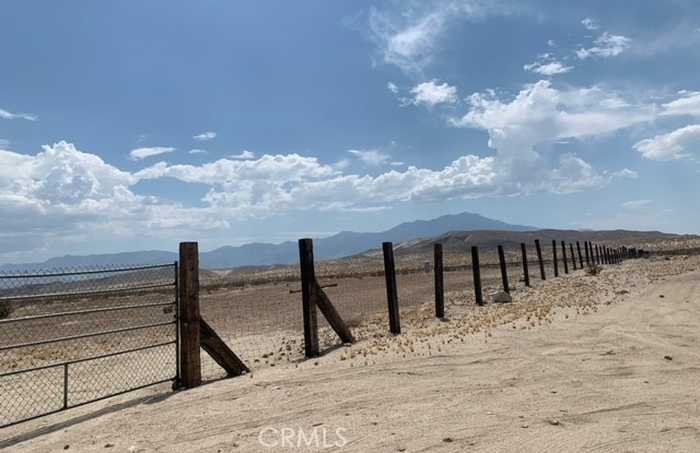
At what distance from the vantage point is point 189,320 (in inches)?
316

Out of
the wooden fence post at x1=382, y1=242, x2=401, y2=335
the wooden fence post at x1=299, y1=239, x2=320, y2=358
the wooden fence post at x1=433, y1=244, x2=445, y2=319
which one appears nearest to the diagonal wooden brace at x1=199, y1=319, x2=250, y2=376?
the wooden fence post at x1=299, y1=239, x2=320, y2=358

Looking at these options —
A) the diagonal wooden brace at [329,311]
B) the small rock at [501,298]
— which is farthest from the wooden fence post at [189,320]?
A: the small rock at [501,298]

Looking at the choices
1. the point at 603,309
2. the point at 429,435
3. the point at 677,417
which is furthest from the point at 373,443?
the point at 603,309

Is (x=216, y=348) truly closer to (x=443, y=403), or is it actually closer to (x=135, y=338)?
(x=443, y=403)

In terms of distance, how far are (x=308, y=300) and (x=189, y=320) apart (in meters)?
2.60

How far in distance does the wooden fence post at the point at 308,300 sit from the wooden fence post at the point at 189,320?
2.32 meters

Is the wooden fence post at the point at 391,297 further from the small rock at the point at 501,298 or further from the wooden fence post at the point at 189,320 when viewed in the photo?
the small rock at the point at 501,298

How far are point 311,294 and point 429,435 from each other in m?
5.26

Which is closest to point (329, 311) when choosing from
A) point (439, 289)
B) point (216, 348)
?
point (216, 348)

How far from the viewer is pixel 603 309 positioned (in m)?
13.8

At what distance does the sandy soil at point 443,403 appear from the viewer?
5.04 meters

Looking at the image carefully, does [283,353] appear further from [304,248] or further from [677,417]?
[677,417]

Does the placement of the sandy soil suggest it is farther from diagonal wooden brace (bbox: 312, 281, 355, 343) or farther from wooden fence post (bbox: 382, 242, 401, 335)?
wooden fence post (bbox: 382, 242, 401, 335)

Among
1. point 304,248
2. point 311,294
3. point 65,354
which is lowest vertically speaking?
point 65,354
